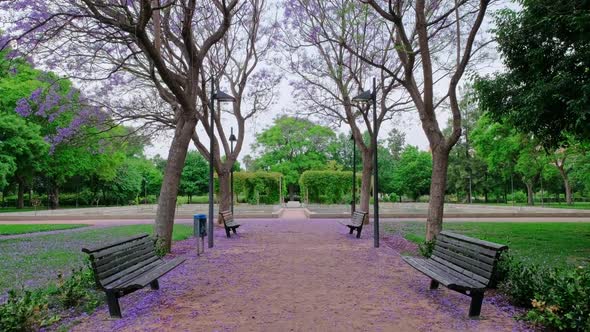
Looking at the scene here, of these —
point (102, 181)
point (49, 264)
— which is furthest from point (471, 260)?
point (102, 181)

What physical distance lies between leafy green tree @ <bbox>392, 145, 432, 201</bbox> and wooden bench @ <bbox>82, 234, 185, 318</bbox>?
54.2 metres

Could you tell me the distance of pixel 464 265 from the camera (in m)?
5.24

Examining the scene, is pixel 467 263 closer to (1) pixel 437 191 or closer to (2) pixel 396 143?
(1) pixel 437 191

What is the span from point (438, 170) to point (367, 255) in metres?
2.53

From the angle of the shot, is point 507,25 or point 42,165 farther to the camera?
point 42,165

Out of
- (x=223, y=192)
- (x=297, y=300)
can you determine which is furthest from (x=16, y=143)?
(x=297, y=300)

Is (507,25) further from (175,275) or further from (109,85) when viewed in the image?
(109,85)

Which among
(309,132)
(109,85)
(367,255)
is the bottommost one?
(367,255)

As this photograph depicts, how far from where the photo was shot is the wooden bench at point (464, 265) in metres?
4.56

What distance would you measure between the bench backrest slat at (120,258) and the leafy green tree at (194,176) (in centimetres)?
5094

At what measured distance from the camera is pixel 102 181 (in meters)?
46.5

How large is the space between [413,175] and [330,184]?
2677 cm

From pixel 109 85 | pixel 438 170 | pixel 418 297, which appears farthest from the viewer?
pixel 109 85

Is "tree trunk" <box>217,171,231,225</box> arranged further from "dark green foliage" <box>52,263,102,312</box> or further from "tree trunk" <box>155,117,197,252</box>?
"dark green foliage" <box>52,263,102,312</box>
